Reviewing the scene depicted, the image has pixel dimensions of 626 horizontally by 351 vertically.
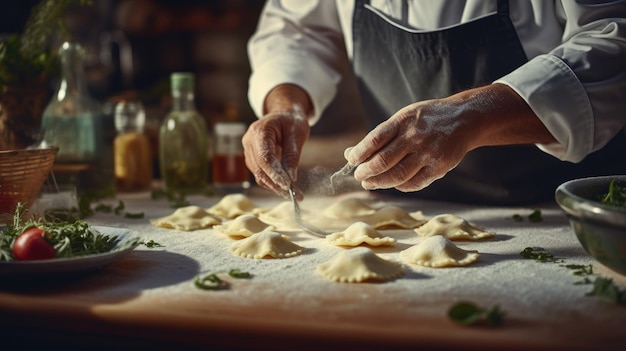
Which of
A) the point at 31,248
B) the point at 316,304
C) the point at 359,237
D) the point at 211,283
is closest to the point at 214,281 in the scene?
the point at 211,283

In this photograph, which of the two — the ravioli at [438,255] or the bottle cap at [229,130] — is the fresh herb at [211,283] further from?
the bottle cap at [229,130]

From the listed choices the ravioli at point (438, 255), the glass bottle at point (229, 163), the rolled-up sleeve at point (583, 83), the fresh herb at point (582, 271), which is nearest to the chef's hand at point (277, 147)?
the glass bottle at point (229, 163)

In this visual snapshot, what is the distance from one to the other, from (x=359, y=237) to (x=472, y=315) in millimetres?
588

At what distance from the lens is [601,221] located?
1.26 meters

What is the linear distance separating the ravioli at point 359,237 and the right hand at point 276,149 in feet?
0.80

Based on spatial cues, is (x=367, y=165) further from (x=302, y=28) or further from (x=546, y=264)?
(x=302, y=28)

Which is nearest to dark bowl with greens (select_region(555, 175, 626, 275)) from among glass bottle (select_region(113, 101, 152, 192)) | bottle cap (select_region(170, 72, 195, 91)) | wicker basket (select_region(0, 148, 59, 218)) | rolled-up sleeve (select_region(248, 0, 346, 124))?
rolled-up sleeve (select_region(248, 0, 346, 124))

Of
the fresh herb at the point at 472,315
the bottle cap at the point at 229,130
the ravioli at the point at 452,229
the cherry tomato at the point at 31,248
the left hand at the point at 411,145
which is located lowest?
the ravioli at the point at 452,229

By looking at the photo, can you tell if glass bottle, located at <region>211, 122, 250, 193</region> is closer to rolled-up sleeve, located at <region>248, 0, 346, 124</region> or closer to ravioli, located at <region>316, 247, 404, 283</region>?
rolled-up sleeve, located at <region>248, 0, 346, 124</region>

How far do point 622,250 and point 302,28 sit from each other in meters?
1.69

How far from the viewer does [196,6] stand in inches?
193

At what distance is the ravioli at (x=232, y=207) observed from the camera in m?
2.08

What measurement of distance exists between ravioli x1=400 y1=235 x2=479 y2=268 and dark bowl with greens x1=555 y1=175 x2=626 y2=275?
9.9 inches

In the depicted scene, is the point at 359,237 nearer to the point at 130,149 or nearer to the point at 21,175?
the point at 21,175
